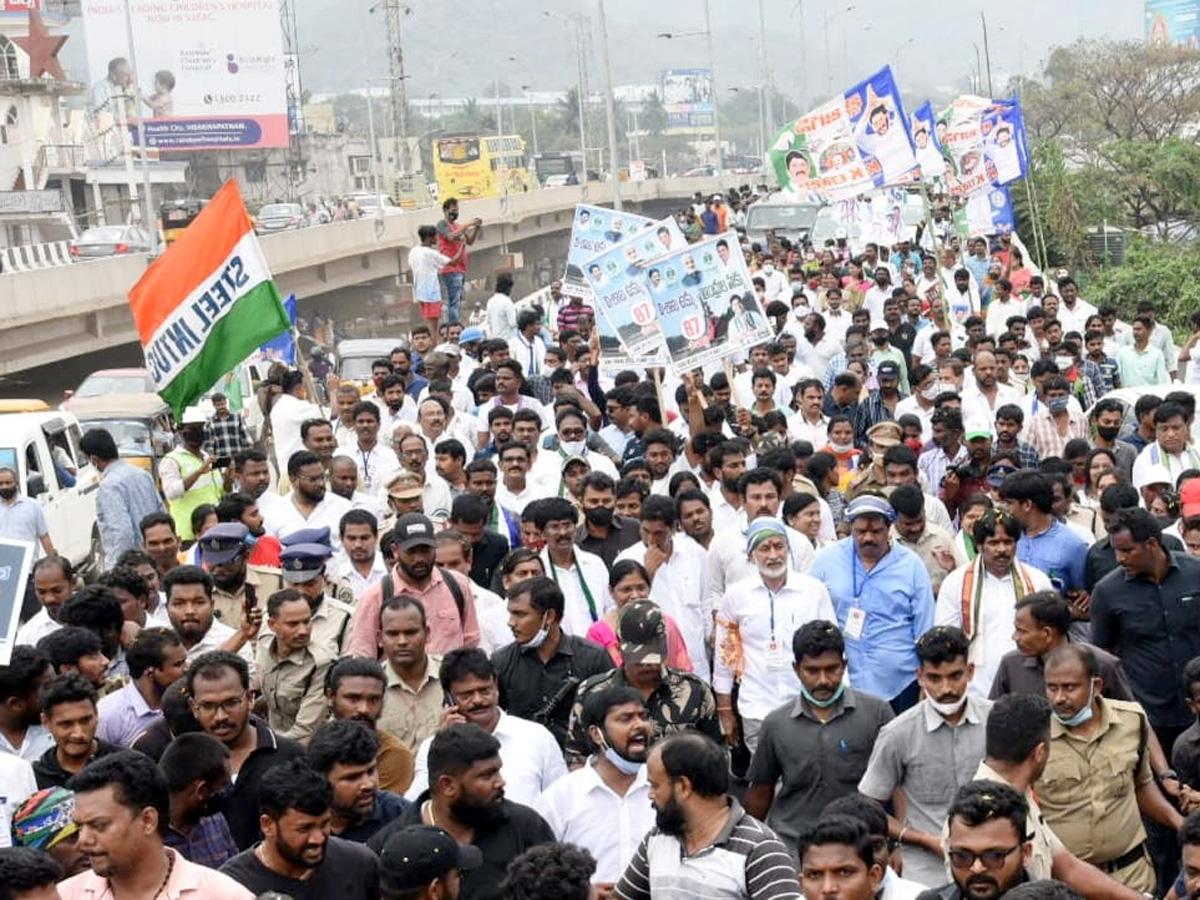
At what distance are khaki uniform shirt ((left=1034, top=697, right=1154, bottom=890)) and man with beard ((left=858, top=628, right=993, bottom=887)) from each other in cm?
28

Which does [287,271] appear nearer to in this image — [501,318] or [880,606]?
[501,318]

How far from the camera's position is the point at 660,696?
6.73 metres

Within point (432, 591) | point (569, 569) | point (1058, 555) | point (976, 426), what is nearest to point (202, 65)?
point (976, 426)

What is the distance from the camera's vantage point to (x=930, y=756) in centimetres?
638

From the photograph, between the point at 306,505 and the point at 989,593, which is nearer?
the point at 989,593

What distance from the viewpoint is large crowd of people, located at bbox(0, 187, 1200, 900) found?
17.2 ft

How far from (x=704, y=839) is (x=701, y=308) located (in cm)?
804

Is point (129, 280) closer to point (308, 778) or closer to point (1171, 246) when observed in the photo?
point (1171, 246)

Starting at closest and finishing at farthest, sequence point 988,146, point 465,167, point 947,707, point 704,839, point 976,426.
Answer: point 704,839
point 947,707
point 976,426
point 988,146
point 465,167

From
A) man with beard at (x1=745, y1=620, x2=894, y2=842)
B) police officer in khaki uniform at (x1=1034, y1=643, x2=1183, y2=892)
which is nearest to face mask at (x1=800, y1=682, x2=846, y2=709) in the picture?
man with beard at (x1=745, y1=620, x2=894, y2=842)

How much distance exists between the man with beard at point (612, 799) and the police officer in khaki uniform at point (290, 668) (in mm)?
1702

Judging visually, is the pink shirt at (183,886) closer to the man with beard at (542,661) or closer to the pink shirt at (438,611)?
the man with beard at (542,661)

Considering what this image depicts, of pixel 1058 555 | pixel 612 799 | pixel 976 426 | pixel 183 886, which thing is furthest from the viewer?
pixel 976 426

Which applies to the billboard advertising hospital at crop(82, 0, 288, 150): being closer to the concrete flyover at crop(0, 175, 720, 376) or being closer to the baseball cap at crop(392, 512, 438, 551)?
the concrete flyover at crop(0, 175, 720, 376)
